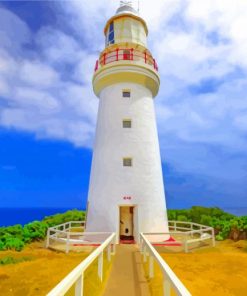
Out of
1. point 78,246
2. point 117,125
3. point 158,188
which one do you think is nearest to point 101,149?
point 117,125

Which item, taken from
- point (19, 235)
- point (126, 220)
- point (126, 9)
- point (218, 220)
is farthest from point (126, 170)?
point (126, 9)

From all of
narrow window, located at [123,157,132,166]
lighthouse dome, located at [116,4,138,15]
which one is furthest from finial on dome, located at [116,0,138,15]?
narrow window, located at [123,157,132,166]

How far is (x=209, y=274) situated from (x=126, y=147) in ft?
25.6

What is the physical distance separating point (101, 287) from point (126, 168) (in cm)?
777

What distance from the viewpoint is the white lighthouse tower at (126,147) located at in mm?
12648

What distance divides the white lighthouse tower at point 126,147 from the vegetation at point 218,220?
512cm

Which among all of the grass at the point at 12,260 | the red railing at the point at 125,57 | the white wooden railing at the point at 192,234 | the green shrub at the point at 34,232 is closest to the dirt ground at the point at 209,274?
→ the white wooden railing at the point at 192,234

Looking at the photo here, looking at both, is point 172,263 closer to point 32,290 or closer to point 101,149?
point 32,290

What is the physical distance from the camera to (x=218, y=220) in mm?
18375

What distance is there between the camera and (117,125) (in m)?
13.8

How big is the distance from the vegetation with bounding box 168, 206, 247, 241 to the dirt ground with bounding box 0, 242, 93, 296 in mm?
10662

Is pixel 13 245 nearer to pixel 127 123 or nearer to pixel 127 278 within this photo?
pixel 127 278

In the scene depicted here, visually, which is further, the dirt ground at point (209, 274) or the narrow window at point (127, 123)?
the narrow window at point (127, 123)

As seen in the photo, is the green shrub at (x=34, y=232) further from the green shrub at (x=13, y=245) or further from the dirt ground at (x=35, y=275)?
the dirt ground at (x=35, y=275)
